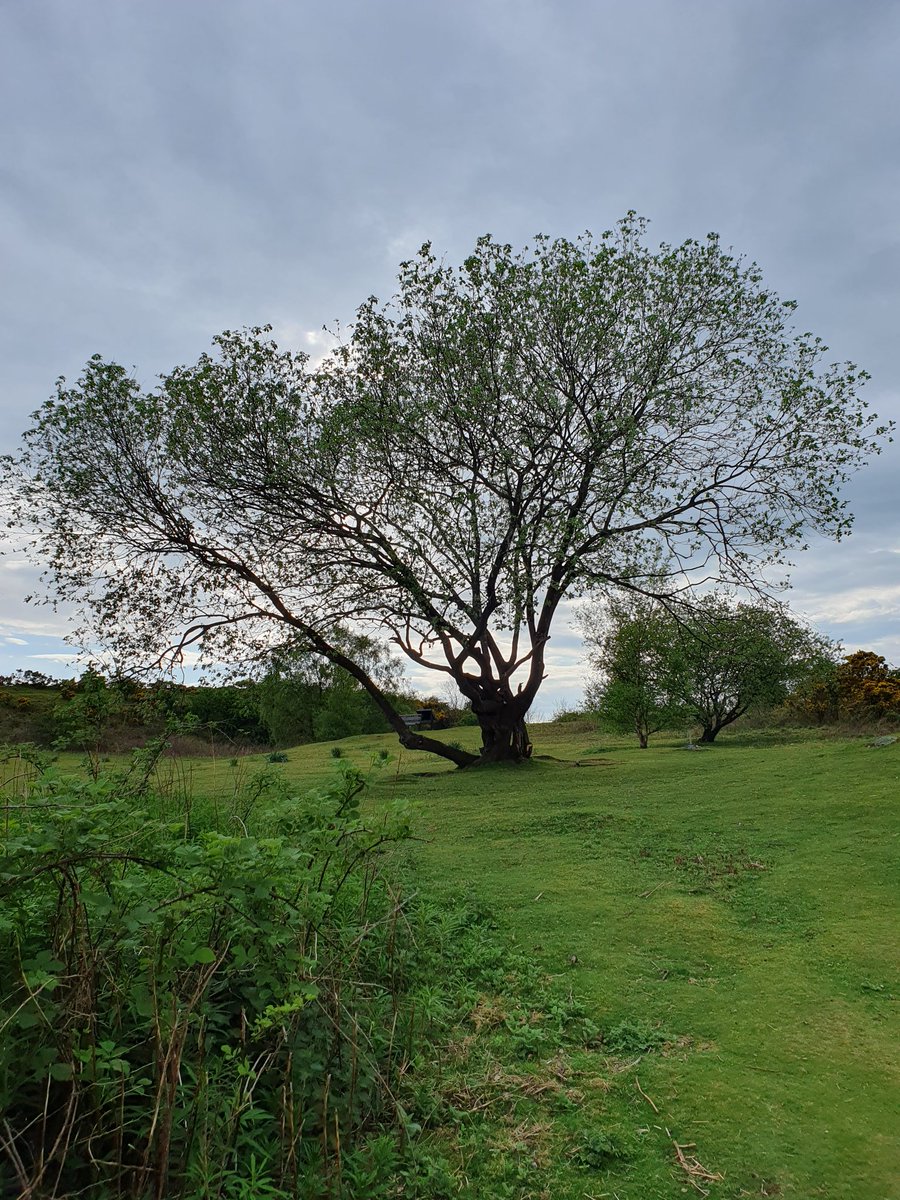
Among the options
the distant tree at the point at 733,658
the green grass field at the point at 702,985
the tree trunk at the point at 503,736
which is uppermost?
the distant tree at the point at 733,658

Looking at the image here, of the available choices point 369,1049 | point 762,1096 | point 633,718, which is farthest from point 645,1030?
point 633,718

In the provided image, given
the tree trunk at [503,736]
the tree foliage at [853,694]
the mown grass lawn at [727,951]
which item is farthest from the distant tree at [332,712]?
the tree foliage at [853,694]

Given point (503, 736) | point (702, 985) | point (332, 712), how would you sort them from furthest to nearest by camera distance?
point (332, 712)
point (503, 736)
point (702, 985)

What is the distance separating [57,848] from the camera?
7.97 feet

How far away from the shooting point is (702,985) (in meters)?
4.01

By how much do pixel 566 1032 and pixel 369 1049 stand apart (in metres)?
1.05

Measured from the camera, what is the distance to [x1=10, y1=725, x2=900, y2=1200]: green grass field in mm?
2604

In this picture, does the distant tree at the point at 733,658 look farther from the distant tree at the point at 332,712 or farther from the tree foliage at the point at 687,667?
the distant tree at the point at 332,712

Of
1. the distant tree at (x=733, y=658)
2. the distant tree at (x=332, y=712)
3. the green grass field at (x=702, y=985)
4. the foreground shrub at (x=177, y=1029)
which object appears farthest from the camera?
the distant tree at (x=332, y=712)

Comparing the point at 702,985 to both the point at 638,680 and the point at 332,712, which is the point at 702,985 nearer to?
the point at 638,680

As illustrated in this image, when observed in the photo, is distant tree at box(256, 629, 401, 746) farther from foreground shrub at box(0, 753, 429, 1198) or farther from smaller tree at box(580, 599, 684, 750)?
foreground shrub at box(0, 753, 429, 1198)

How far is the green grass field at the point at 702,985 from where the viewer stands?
260cm

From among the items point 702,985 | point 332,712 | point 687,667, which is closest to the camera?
point 702,985

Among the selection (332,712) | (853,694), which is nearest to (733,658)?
(853,694)
